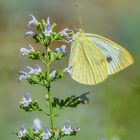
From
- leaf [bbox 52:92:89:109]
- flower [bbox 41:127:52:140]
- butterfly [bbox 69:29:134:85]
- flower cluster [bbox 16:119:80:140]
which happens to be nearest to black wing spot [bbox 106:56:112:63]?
butterfly [bbox 69:29:134:85]

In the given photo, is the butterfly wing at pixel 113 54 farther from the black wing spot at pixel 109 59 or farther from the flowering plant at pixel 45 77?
the flowering plant at pixel 45 77

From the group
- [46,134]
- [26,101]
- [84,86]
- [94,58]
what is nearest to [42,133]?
[46,134]

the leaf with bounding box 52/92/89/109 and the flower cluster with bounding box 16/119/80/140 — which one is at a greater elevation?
the leaf with bounding box 52/92/89/109

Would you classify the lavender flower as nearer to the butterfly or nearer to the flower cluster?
the flower cluster

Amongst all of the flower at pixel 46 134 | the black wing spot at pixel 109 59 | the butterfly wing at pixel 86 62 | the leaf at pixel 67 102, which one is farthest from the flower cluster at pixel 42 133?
the black wing spot at pixel 109 59

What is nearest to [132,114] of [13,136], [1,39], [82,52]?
[82,52]

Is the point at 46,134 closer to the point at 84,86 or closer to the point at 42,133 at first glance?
the point at 42,133
